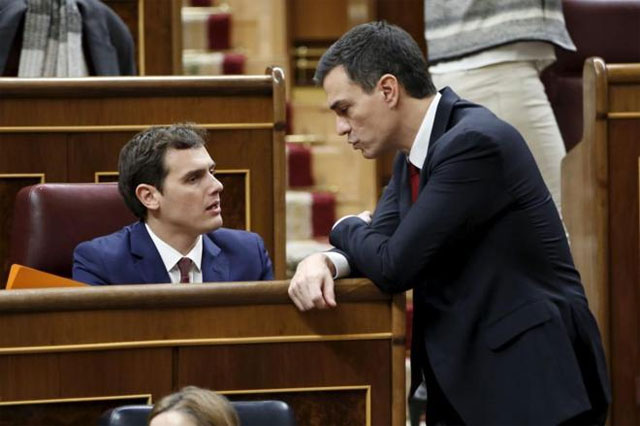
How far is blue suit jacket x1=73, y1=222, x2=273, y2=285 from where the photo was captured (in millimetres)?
1639

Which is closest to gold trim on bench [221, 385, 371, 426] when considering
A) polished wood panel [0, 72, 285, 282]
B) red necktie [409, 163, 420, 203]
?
red necktie [409, 163, 420, 203]

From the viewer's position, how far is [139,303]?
1418 millimetres

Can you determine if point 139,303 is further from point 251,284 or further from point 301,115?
point 301,115

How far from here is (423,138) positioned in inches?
57.5

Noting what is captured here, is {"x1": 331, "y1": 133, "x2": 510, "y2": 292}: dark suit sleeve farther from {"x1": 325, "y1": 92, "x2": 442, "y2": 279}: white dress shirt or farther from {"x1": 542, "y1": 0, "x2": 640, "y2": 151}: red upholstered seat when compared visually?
{"x1": 542, "y1": 0, "x2": 640, "y2": 151}: red upholstered seat

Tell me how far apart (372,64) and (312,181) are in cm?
161

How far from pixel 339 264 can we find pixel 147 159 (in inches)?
14.4

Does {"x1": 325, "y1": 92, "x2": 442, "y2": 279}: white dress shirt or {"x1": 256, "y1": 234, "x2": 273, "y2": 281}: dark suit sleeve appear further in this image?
{"x1": 256, "y1": 234, "x2": 273, "y2": 281}: dark suit sleeve

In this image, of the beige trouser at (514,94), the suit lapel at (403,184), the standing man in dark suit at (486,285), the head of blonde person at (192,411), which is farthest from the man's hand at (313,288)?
the beige trouser at (514,94)

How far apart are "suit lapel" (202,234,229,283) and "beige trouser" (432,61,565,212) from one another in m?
0.58

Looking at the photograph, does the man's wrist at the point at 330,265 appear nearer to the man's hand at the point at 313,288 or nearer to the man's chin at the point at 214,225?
the man's hand at the point at 313,288

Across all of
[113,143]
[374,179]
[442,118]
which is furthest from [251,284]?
[374,179]

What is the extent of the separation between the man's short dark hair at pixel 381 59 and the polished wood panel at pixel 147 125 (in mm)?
497

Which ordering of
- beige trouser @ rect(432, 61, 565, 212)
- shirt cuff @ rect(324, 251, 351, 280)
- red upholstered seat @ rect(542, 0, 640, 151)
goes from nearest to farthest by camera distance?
shirt cuff @ rect(324, 251, 351, 280)
beige trouser @ rect(432, 61, 565, 212)
red upholstered seat @ rect(542, 0, 640, 151)
